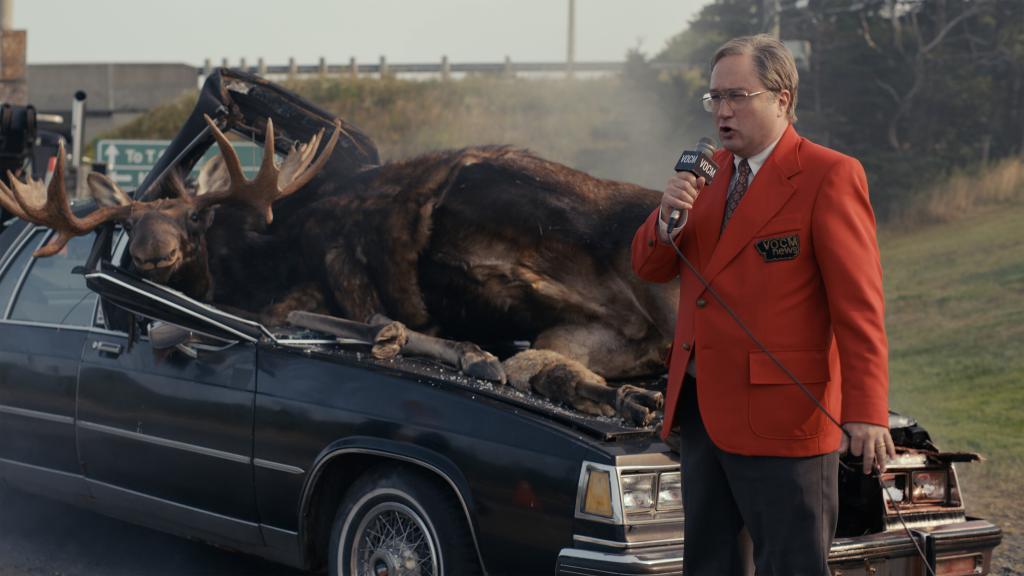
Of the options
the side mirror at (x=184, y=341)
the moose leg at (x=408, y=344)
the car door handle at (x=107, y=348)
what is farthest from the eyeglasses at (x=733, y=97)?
the car door handle at (x=107, y=348)

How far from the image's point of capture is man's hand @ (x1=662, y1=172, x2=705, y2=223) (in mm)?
3186

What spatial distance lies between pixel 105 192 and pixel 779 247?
399 centimetres

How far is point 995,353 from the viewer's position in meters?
12.5

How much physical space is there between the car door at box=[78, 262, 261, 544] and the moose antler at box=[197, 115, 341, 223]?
88 cm

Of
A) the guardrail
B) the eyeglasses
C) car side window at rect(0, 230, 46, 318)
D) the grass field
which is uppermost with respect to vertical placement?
the guardrail

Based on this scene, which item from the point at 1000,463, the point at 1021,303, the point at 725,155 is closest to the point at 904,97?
the point at 1021,303

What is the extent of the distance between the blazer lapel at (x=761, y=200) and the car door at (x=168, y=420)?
2.42 metres

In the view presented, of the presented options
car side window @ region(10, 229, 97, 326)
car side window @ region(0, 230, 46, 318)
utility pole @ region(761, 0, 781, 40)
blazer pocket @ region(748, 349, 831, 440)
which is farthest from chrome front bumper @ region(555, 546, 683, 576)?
utility pole @ region(761, 0, 781, 40)

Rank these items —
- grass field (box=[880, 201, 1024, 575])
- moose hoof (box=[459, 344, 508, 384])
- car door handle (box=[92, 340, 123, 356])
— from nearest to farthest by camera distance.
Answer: moose hoof (box=[459, 344, 508, 384])
car door handle (box=[92, 340, 123, 356])
grass field (box=[880, 201, 1024, 575])

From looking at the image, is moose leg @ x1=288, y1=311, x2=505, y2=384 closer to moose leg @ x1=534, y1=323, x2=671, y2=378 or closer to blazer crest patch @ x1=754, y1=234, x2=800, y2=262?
moose leg @ x1=534, y1=323, x2=671, y2=378

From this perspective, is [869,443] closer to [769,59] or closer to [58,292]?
[769,59]

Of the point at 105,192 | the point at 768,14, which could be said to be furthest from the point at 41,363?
the point at 768,14

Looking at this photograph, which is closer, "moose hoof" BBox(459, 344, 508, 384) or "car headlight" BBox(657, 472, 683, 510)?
"car headlight" BBox(657, 472, 683, 510)

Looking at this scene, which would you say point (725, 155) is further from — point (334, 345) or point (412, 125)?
point (412, 125)
